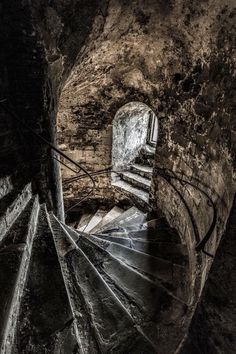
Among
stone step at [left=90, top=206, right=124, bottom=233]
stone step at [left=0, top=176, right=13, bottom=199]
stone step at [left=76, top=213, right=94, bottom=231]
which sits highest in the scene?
stone step at [left=0, top=176, right=13, bottom=199]

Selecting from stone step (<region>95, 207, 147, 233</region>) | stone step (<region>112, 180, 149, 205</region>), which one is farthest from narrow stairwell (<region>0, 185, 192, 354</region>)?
stone step (<region>112, 180, 149, 205</region>)

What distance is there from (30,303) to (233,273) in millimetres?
1182

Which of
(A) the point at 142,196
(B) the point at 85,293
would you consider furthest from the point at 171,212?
(B) the point at 85,293

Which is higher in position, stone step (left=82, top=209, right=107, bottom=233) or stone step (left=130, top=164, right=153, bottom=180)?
stone step (left=130, top=164, right=153, bottom=180)

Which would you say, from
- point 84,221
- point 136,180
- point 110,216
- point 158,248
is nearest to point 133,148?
point 136,180

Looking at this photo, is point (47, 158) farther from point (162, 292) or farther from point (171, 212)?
point (171, 212)

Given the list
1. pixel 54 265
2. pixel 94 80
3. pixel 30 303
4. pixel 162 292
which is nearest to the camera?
pixel 30 303

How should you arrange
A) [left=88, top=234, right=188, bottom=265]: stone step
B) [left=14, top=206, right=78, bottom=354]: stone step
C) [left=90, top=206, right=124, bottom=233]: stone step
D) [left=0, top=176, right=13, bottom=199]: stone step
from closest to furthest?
1. [left=14, top=206, right=78, bottom=354]: stone step
2. [left=0, top=176, right=13, bottom=199]: stone step
3. [left=88, top=234, right=188, bottom=265]: stone step
4. [left=90, top=206, right=124, bottom=233]: stone step

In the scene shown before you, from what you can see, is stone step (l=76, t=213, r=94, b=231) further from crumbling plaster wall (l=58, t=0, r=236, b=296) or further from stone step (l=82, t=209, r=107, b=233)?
crumbling plaster wall (l=58, t=0, r=236, b=296)

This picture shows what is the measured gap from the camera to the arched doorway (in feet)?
16.0

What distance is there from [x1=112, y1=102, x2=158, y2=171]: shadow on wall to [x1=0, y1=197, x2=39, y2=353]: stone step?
3.24 meters

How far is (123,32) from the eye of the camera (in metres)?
2.82

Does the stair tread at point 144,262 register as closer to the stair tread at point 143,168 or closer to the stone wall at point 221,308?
the stone wall at point 221,308

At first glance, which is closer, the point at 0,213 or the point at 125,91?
the point at 0,213
